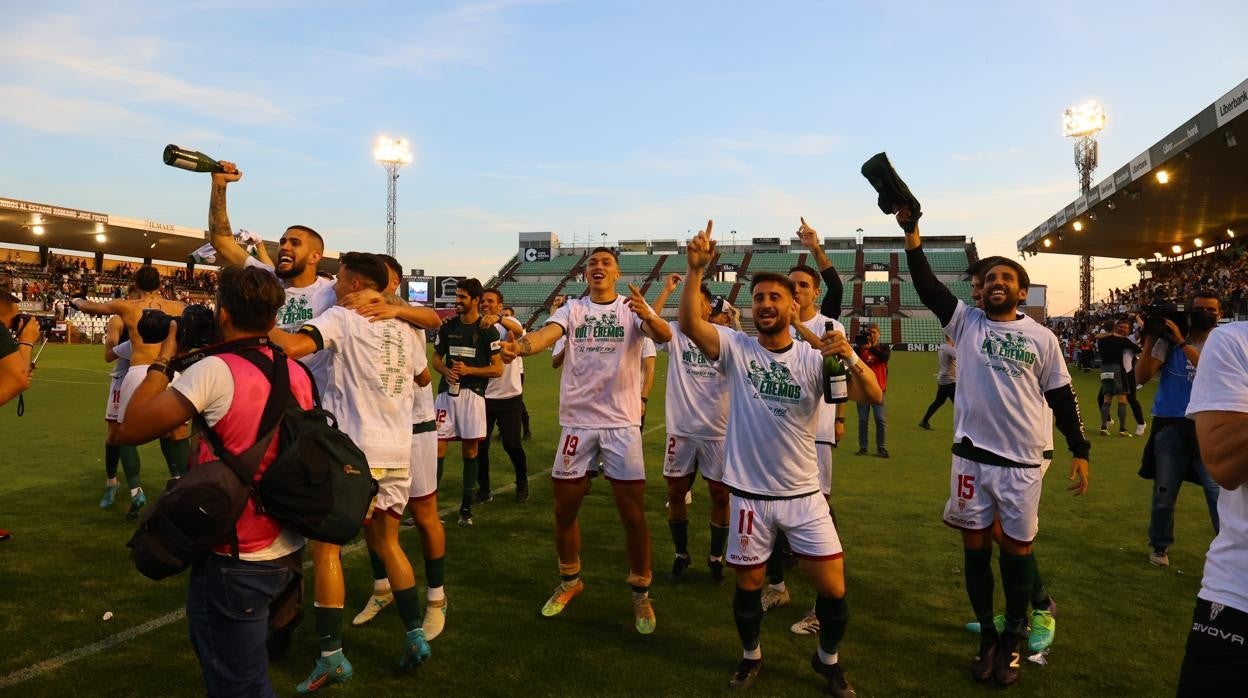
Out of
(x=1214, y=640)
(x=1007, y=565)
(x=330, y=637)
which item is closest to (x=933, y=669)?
(x=1007, y=565)

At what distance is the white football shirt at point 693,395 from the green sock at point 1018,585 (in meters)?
2.43

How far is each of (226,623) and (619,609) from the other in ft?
10.2

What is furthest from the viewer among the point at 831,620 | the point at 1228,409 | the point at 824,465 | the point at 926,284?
the point at 824,465

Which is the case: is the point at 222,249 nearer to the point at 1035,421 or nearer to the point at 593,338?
the point at 593,338

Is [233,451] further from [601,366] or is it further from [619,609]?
[619,609]

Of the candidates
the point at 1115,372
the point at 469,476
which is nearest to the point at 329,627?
the point at 469,476

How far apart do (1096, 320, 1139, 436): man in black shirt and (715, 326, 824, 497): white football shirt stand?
12.0 m

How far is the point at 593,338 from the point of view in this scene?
5.44 m

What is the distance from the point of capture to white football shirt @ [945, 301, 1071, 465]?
4391 millimetres

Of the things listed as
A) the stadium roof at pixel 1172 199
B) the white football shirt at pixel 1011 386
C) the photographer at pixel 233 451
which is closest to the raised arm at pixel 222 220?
the photographer at pixel 233 451

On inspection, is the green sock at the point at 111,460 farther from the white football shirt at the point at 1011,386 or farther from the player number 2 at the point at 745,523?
the white football shirt at the point at 1011,386

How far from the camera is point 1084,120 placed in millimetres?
49188

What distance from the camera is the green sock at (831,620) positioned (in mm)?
4000

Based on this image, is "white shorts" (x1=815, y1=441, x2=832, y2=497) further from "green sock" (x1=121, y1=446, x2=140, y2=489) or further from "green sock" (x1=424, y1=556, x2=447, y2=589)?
"green sock" (x1=121, y1=446, x2=140, y2=489)
